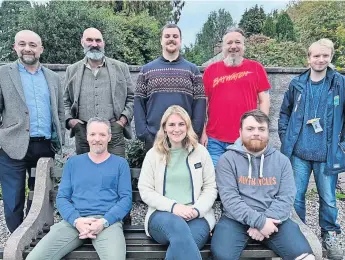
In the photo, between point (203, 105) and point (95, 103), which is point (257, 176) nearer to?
point (203, 105)

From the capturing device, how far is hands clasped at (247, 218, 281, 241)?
10.4 feet

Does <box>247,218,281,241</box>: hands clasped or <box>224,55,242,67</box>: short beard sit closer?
<box>247,218,281,241</box>: hands clasped

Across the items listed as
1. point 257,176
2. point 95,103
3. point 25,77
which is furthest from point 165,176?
point 25,77

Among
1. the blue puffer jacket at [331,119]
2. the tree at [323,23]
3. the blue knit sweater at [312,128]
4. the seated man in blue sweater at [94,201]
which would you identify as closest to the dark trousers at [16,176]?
the seated man in blue sweater at [94,201]

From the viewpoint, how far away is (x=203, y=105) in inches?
155

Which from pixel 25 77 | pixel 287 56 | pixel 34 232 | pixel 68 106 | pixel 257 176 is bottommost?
pixel 34 232

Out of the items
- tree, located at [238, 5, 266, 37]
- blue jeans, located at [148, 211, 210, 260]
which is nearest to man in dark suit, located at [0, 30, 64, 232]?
blue jeans, located at [148, 211, 210, 260]

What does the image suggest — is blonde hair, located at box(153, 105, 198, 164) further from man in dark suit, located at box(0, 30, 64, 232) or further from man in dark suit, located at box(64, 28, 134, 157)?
man in dark suit, located at box(0, 30, 64, 232)

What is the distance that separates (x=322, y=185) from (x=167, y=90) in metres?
1.69

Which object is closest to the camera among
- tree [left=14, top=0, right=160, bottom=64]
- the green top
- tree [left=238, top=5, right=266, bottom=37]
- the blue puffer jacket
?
the green top

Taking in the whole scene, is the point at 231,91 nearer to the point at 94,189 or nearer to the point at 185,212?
the point at 185,212

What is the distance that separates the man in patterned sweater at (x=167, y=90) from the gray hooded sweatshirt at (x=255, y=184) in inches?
24.5

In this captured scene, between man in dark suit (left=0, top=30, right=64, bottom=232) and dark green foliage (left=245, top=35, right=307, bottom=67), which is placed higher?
dark green foliage (left=245, top=35, right=307, bottom=67)

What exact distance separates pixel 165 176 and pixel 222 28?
22.6 meters
